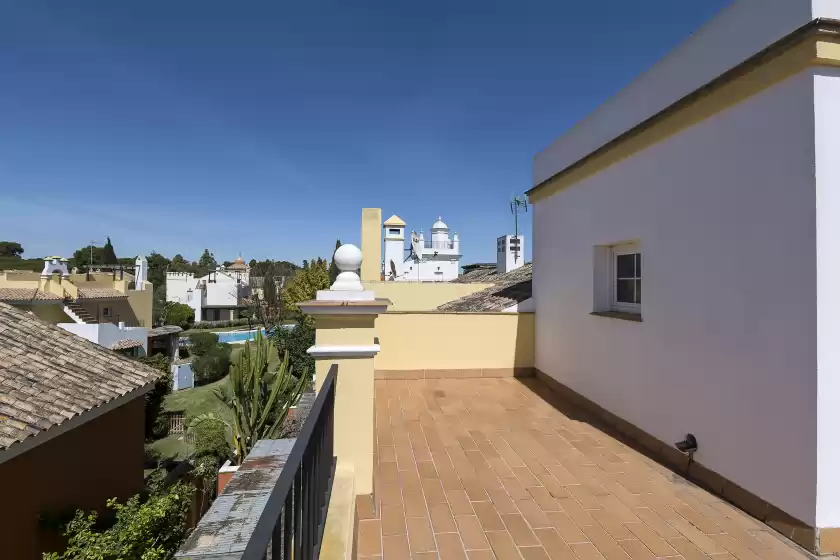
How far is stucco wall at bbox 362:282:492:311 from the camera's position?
38.7 ft

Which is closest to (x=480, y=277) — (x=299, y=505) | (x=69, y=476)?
(x=69, y=476)

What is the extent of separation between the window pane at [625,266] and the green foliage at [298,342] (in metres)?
11.4

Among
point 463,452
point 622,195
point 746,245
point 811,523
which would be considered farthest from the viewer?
point 622,195

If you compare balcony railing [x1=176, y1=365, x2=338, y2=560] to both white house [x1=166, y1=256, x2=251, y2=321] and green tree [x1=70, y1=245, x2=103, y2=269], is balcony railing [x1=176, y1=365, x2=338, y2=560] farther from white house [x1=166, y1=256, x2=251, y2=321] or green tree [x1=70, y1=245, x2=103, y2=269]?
green tree [x1=70, y1=245, x2=103, y2=269]

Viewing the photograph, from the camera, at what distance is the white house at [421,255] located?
2017 cm

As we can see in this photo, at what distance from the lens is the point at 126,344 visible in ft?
68.2

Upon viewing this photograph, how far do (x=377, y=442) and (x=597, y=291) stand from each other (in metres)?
3.08

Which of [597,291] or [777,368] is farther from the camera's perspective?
[597,291]

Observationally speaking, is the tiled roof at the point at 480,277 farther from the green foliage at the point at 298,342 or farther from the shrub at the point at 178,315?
the shrub at the point at 178,315

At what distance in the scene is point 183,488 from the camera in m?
6.55

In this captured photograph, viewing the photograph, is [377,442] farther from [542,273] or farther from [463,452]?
[542,273]

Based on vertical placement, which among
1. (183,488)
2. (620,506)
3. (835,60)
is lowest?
(183,488)

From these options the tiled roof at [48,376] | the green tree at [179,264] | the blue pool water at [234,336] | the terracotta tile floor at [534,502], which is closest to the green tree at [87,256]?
the green tree at [179,264]

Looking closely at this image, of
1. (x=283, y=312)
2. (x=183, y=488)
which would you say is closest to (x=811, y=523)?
(x=183, y=488)
